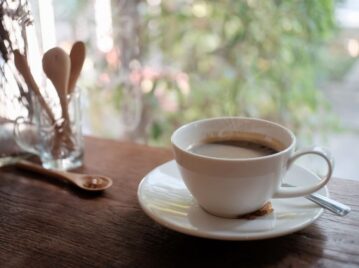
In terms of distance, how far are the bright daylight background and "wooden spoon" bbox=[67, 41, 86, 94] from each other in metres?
0.66

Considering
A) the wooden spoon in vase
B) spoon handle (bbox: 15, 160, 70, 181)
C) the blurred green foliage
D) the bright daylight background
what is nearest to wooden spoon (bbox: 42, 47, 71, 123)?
the wooden spoon in vase

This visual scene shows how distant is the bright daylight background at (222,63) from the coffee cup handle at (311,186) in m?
0.88

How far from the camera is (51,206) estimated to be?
606mm

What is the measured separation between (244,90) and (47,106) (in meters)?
0.82

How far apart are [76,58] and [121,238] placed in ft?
1.01

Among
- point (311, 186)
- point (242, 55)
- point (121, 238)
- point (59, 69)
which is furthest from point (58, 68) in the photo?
point (242, 55)

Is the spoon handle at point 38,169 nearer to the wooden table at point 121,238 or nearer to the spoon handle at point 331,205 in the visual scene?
the wooden table at point 121,238

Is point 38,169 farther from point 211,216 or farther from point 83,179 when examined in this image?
point 211,216

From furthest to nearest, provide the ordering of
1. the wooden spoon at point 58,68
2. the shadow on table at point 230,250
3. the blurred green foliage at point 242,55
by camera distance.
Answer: the blurred green foliage at point 242,55
the wooden spoon at point 58,68
the shadow on table at point 230,250

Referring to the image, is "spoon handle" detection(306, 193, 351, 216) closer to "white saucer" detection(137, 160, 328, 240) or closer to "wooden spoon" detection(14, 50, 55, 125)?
"white saucer" detection(137, 160, 328, 240)

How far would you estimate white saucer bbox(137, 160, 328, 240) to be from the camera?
485mm

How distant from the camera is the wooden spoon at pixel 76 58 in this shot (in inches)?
27.1

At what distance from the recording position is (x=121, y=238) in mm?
525

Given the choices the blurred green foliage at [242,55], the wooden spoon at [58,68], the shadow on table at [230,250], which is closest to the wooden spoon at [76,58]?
the wooden spoon at [58,68]
